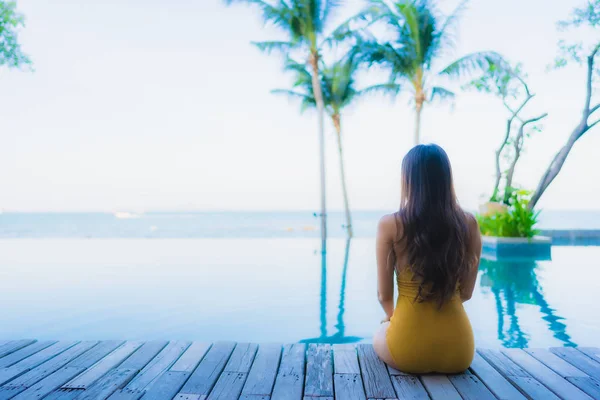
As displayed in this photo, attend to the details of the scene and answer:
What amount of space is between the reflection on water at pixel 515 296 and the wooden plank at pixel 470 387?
1712mm

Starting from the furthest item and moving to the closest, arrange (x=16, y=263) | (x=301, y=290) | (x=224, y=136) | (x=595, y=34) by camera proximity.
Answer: (x=224, y=136) → (x=595, y=34) → (x=16, y=263) → (x=301, y=290)

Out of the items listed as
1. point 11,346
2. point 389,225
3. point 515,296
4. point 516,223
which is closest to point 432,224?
point 389,225

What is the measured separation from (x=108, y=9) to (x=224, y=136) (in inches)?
842

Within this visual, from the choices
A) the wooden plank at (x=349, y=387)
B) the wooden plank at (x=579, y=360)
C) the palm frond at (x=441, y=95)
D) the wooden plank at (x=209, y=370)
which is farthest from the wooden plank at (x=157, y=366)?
the palm frond at (x=441, y=95)

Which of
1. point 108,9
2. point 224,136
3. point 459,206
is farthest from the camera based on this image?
point 224,136

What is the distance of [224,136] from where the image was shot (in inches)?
1610

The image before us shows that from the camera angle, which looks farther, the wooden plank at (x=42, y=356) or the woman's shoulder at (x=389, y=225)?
the wooden plank at (x=42, y=356)

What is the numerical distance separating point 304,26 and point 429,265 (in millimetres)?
10918

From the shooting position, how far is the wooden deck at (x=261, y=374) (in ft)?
6.13

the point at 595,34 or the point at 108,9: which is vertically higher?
the point at 108,9

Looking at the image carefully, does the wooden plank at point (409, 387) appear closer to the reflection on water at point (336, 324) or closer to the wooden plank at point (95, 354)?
the wooden plank at point (95, 354)

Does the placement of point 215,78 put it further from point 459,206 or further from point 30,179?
point 459,206

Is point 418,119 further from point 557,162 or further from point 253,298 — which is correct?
point 253,298

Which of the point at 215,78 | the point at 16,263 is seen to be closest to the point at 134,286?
the point at 16,263
